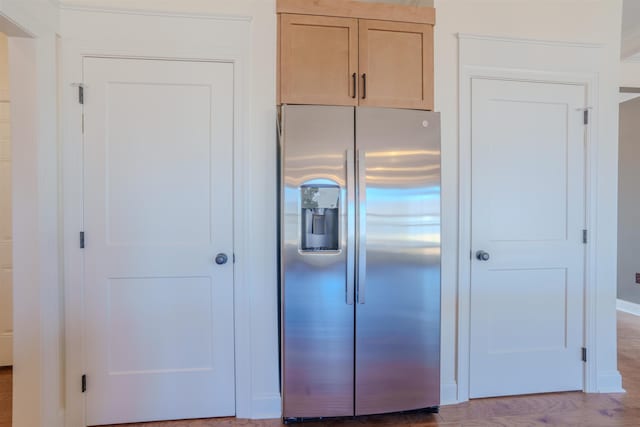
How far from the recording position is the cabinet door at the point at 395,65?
1776mm

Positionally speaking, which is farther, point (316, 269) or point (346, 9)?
point (346, 9)

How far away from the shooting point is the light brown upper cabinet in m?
1.74

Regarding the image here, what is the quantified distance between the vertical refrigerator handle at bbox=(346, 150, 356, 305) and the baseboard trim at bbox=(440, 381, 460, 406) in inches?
37.9

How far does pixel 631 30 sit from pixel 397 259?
3.22m

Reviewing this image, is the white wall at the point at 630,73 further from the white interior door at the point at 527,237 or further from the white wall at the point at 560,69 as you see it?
the white interior door at the point at 527,237

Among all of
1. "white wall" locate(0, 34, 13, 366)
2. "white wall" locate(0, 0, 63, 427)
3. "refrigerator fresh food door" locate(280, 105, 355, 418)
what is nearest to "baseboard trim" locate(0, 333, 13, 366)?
"white wall" locate(0, 34, 13, 366)

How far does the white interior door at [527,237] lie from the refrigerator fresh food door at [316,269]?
91 cm

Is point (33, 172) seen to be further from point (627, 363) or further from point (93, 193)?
point (627, 363)

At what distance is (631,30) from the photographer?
2758mm

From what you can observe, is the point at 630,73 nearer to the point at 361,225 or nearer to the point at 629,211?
the point at 629,211

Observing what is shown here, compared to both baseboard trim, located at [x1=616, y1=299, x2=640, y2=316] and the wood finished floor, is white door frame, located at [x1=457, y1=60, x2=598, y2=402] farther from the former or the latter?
baseboard trim, located at [x1=616, y1=299, x2=640, y2=316]

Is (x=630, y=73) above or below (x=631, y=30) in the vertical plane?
below

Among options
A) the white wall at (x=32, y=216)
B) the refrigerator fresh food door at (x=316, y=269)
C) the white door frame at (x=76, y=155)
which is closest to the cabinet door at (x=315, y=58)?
the refrigerator fresh food door at (x=316, y=269)

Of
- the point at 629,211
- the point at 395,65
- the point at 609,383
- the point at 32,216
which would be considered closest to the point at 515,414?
the point at 609,383
